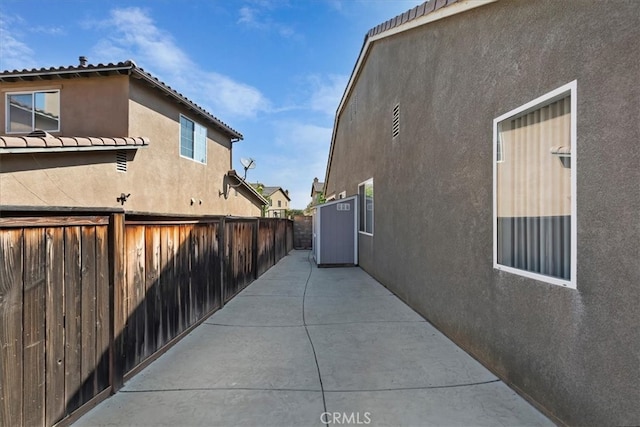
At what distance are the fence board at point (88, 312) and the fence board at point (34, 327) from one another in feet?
1.13

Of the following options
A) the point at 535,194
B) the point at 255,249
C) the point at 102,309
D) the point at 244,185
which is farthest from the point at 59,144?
the point at 244,185

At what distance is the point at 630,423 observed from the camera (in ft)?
6.33

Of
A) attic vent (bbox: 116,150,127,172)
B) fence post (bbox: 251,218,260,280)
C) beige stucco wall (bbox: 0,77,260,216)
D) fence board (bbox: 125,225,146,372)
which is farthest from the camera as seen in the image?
fence post (bbox: 251,218,260,280)

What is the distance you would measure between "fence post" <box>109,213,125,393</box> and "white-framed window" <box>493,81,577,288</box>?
148 inches

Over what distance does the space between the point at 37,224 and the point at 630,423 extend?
13.3 ft

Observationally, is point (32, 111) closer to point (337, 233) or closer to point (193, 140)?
point (193, 140)

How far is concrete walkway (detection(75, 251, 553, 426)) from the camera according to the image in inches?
102

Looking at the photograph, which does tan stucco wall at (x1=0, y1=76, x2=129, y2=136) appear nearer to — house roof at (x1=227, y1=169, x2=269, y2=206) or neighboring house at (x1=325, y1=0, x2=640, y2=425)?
house roof at (x1=227, y1=169, x2=269, y2=206)

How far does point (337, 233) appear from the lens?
10.6 m

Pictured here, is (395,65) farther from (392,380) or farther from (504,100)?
(392,380)

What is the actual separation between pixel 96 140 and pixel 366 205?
23.8 ft

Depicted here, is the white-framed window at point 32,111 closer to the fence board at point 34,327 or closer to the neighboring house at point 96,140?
the neighboring house at point 96,140

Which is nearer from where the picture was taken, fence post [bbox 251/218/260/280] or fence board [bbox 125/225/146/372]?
fence board [bbox 125/225/146/372]

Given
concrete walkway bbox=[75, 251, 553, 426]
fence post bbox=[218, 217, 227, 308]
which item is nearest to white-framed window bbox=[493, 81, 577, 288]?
concrete walkway bbox=[75, 251, 553, 426]
